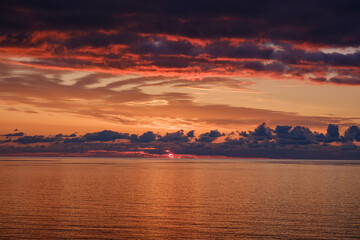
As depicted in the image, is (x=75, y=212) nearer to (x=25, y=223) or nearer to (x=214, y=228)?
(x=25, y=223)

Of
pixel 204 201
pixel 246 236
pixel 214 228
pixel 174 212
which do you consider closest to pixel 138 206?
pixel 174 212

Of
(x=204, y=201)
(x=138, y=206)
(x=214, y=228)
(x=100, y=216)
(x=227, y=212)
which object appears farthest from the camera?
(x=204, y=201)

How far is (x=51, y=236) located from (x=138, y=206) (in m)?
24.8

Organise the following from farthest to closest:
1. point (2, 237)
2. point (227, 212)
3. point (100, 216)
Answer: point (227, 212) → point (100, 216) → point (2, 237)

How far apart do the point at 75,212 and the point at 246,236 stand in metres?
28.1

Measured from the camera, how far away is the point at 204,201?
7744cm

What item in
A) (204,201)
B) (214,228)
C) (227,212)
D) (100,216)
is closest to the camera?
(214,228)

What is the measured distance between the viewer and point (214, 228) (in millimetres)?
51500

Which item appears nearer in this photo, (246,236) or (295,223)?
(246,236)

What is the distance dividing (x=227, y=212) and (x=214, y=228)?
480 inches

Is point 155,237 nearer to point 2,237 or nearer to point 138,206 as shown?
point 2,237

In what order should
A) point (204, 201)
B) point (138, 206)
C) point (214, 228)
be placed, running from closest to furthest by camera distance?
point (214, 228) → point (138, 206) → point (204, 201)

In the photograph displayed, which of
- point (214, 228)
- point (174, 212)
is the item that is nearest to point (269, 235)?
point (214, 228)

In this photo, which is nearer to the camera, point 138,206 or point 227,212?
point 227,212
